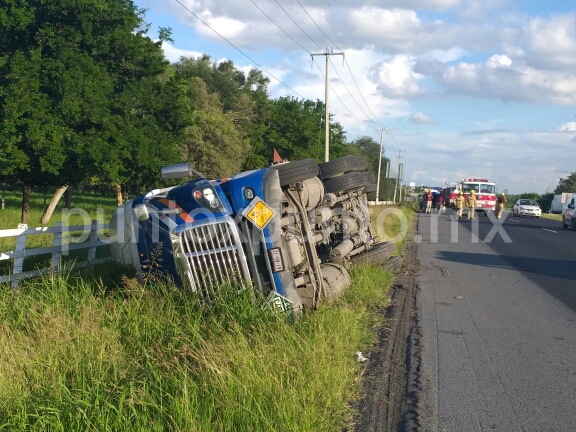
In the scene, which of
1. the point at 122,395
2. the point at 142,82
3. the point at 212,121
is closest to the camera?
the point at 122,395

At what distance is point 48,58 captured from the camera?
20.2 metres

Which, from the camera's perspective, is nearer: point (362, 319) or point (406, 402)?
point (406, 402)

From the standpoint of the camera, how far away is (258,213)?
6887mm

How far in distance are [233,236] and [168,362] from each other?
1935mm

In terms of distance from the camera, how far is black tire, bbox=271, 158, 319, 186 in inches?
307

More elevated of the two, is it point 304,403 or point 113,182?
point 113,182

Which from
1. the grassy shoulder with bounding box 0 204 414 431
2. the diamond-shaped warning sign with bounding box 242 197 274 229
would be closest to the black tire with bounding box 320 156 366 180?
the grassy shoulder with bounding box 0 204 414 431

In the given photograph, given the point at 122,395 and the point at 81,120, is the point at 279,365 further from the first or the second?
the point at 81,120

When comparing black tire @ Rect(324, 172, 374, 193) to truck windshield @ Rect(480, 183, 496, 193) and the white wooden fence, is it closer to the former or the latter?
the white wooden fence

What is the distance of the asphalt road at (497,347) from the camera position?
491 centimetres

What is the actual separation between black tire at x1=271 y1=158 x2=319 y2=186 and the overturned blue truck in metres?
0.01

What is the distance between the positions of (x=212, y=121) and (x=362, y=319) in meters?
39.6

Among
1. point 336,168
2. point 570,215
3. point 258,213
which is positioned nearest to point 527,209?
point 570,215

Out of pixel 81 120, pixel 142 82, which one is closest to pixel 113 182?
pixel 81 120
